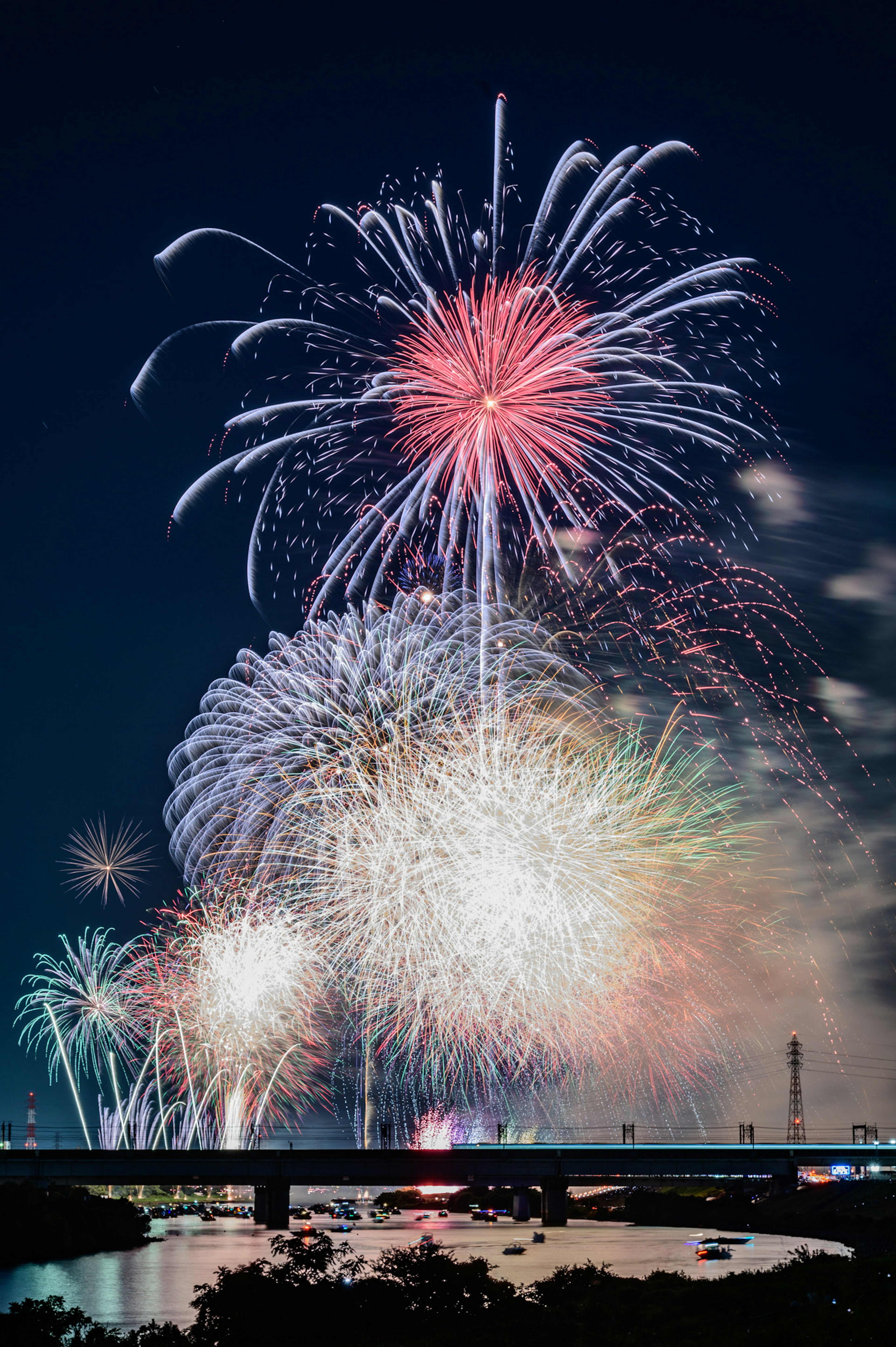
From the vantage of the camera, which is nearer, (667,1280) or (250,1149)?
(667,1280)

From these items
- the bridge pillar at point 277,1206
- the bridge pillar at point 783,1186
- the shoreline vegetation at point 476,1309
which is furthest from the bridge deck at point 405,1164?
the shoreline vegetation at point 476,1309

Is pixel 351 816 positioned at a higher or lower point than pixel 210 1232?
higher

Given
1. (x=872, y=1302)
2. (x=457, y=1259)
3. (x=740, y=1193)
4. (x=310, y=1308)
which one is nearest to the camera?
(x=310, y=1308)

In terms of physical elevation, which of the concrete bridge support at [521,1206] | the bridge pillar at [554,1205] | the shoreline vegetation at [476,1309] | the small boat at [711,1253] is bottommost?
the concrete bridge support at [521,1206]

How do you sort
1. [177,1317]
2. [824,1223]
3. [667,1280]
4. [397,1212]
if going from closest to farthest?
[177,1317] < [667,1280] < [824,1223] < [397,1212]

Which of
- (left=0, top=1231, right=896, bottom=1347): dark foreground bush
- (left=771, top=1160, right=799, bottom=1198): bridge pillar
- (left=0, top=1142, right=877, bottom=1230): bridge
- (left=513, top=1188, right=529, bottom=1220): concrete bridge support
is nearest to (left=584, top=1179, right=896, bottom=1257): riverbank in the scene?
(left=771, top=1160, right=799, bottom=1198): bridge pillar

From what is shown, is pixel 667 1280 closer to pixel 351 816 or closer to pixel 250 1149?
pixel 351 816

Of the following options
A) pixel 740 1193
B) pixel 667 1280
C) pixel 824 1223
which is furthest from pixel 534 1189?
pixel 667 1280

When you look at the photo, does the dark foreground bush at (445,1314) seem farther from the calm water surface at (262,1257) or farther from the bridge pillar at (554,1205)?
the bridge pillar at (554,1205)
